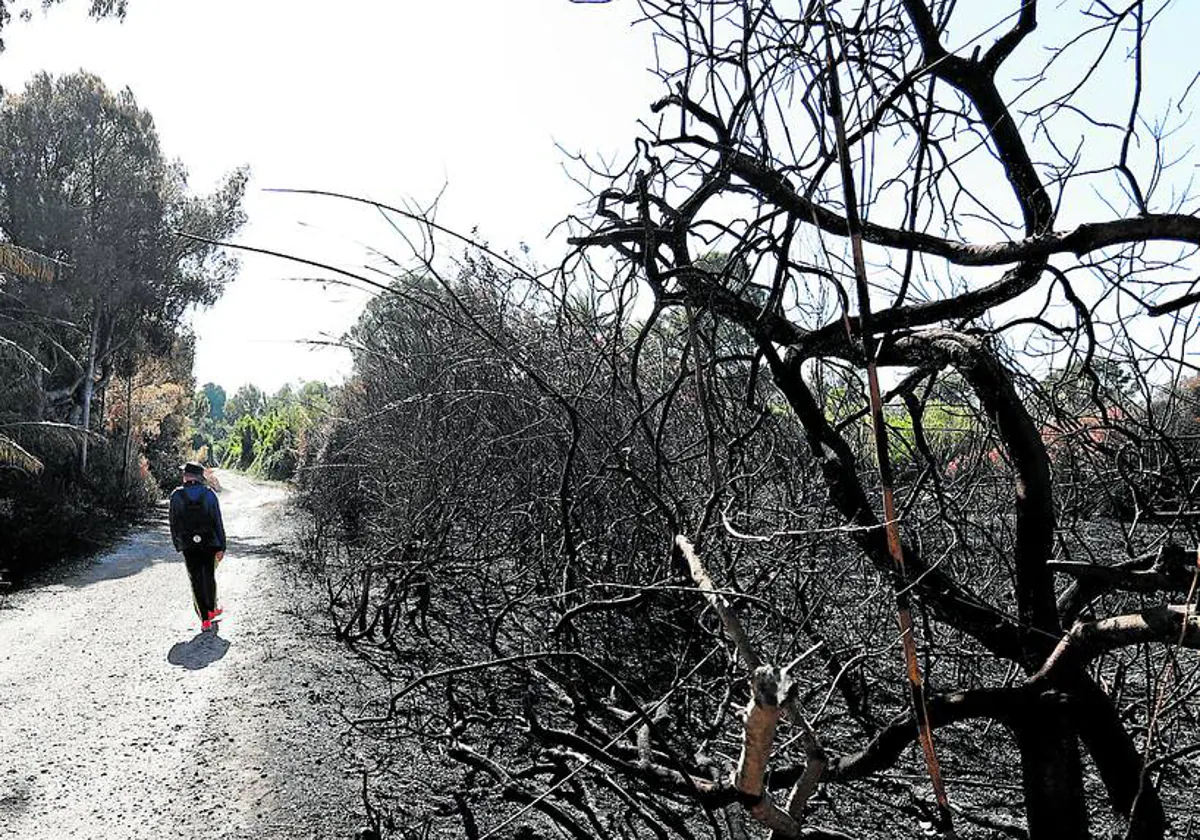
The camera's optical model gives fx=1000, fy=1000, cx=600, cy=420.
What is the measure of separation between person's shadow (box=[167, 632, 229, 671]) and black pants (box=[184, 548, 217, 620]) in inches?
12.1

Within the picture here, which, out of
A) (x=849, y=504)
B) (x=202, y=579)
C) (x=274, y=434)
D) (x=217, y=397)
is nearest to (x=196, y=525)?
(x=202, y=579)

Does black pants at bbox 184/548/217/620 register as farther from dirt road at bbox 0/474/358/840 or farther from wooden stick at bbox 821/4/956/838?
wooden stick at bbox 821/4/956/838

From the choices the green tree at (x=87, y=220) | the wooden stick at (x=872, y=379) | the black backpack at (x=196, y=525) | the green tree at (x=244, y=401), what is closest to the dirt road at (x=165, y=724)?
the black backpack at (x=196, y=525)

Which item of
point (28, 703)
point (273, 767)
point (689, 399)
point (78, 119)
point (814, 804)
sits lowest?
point (28, 703)

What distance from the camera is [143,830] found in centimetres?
490

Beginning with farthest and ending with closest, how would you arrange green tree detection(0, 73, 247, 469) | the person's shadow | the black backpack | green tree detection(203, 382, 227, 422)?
1. green tree detection(203, 382, 227, 422)
2. green tree detection(0, 73, 247, 469)
3. the black backpack
4. the person's shadow

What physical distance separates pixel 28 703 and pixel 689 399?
5.39m

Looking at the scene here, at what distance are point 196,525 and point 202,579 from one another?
1.86 ft

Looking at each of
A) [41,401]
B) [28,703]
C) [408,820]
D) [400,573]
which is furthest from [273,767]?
[41,401]

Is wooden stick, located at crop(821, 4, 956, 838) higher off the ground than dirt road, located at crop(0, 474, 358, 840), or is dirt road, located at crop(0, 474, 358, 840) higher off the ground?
wooden stick, located at crop(821, 4, 956, 838)

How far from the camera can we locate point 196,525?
10.4 meters

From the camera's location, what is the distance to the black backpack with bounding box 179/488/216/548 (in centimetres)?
1035

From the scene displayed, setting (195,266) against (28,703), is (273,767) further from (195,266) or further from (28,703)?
(195,266)

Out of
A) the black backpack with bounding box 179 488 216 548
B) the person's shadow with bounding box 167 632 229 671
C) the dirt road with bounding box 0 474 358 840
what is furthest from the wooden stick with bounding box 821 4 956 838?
the black backpack with bounding box 179 488 216 548
